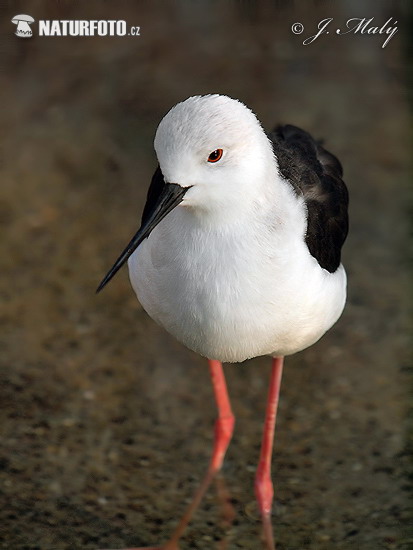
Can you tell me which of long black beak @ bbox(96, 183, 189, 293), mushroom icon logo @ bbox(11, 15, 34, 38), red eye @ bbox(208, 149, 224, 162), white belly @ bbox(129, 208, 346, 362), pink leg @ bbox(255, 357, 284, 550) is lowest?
pink leg @ bbox(255, 357, 284, 550)

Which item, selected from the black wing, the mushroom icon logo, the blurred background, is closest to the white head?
the black wing

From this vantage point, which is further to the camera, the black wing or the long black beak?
the black wing

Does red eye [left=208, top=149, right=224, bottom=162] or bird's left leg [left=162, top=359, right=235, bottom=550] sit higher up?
red eye [left=208, top=149, right=224, bottom=162]

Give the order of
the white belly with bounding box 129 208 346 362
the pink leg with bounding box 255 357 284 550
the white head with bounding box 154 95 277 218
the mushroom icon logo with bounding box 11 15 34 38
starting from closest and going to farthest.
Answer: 1. the white head with bounding box 154 95 277 218
2. the white belly with bounding box 129 208 346 362
3. the pink leg with bounding box 255 357 284 550
4. the mushroom icon logo with bounding box 11 15 34 38

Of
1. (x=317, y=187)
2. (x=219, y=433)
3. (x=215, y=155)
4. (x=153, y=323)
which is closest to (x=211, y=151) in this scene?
(x=215, y=155)

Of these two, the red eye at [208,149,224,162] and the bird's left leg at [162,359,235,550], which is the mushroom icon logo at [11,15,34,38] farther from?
the red eye at [208,149,224,162]

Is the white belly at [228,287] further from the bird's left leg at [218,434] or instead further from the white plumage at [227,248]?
the bird's left leg at [218,434]

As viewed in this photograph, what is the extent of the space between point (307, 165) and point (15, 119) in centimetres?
364

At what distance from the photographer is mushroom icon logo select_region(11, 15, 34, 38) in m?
5.35

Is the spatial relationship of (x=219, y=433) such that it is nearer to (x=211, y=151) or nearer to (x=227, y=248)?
(x=227, y=248)

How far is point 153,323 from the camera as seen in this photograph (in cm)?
498

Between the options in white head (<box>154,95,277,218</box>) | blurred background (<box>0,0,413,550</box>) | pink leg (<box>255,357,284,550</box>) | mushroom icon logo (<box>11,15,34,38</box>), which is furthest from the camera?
mushroom icon logo (<box>11,15,34,38</box>)

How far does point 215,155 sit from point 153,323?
8.33 ft

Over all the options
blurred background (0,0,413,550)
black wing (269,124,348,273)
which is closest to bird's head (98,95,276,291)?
black wing (269,124,348,273)
